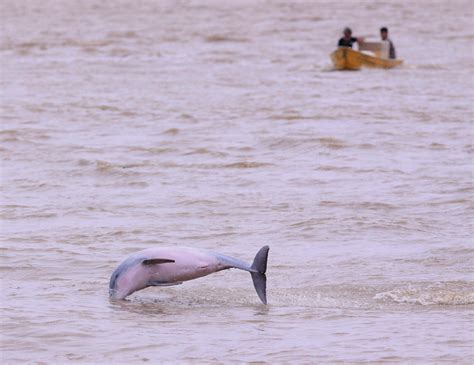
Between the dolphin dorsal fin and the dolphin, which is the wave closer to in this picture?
the dolphin

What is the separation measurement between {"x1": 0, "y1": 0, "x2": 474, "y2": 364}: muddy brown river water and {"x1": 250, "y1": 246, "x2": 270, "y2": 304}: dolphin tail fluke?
195mm

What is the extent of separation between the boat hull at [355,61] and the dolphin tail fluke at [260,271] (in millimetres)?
21817

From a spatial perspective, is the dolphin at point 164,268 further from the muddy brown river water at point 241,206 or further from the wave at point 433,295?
the wave at point 433,295

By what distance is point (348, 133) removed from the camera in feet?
66.4

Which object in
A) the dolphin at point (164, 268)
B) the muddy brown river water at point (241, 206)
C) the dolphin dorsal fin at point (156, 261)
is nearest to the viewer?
the muddy brown river water at point (241, 206)

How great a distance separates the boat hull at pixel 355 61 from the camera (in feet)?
102

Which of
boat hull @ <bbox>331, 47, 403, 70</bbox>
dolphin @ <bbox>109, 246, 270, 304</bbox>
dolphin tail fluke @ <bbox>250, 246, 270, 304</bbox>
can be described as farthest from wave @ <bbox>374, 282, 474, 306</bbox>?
boat hull @ <bbox>331, 47, 403, 70</bbox>

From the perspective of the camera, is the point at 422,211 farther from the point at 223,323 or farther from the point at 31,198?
the point at 223,323

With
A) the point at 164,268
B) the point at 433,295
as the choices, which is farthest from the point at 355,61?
the point at 164,268

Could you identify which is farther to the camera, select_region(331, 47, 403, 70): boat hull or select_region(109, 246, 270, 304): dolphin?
select_region(331, 47, 403, 70): boat hull

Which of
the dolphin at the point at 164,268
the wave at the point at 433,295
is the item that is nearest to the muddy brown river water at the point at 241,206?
the wave at the point at 433,295

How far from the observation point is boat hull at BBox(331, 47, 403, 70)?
102 ft

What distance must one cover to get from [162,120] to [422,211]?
29.3 feet

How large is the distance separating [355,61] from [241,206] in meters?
17.9
